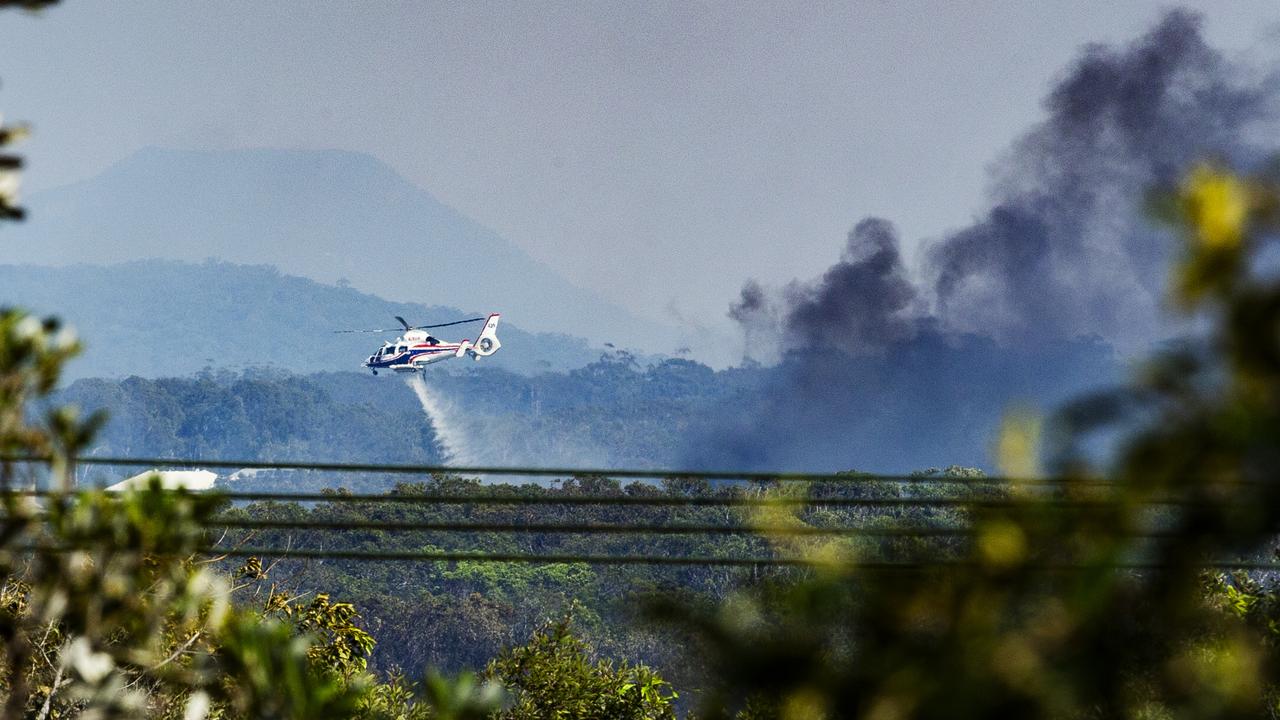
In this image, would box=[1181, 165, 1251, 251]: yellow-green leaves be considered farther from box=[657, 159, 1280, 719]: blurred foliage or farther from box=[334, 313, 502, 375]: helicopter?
box=[334, 313, 502, 375]: helicopter

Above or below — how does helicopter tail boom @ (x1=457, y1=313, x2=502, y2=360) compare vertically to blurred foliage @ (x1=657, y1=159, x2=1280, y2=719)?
above

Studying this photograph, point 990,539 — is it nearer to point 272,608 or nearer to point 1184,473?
point 1184,473

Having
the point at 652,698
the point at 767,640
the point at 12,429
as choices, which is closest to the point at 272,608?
the point at 652,698

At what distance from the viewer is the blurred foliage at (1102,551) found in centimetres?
171

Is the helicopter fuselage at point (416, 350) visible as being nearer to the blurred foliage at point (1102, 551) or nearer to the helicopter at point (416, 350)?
the helicopter at point (416, 350)

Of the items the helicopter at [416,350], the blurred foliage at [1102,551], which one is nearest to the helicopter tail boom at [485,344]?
the helicopter at [416,350]

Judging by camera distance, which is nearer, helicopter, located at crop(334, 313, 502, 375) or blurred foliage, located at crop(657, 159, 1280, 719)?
blurred foliage, located at crop(657, 159, 1280, 719)

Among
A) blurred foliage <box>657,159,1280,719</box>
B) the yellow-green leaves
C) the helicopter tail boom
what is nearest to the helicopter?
the helicopter tail boom

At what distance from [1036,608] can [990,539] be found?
0.44 feet

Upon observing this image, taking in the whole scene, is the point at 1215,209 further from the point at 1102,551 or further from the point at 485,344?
the point at 485,344

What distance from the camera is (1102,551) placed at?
5.52 feet

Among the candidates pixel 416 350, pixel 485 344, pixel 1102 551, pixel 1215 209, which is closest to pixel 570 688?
pixel 1102 551

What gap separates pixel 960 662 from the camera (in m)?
1.75

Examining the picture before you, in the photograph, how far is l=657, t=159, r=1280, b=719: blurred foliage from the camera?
5.63ft
